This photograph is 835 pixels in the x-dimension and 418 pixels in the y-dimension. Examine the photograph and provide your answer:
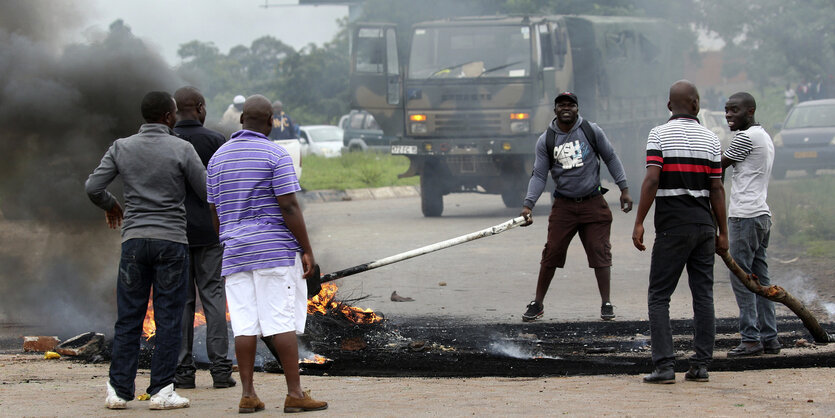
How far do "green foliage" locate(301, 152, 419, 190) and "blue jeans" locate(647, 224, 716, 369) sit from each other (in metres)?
15.6

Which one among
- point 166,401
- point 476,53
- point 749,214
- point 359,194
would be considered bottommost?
point 359,194

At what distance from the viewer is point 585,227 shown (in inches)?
290

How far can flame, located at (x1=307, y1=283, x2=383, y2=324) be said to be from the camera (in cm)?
672

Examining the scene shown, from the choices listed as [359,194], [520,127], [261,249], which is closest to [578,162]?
[261,249]

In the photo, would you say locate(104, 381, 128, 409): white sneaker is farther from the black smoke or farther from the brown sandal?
the black smoke

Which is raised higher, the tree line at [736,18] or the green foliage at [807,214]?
the tree line at [736,18]

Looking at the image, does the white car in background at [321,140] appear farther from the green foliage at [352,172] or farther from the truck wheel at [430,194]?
the truck wheel at [430,194]

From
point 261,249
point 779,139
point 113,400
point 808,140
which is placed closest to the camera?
point 261,249

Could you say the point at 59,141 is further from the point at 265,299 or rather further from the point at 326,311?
the point at 265,299

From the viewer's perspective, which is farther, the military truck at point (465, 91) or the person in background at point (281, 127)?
the military truck at point (465, 91)

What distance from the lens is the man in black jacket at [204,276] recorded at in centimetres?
522

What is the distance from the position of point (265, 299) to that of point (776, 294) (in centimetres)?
305

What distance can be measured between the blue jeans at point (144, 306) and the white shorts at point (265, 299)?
38 centimetres

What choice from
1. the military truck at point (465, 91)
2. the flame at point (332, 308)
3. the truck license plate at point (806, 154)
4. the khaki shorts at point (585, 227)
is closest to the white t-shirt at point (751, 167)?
the khaki shorts at point (585, 227)
